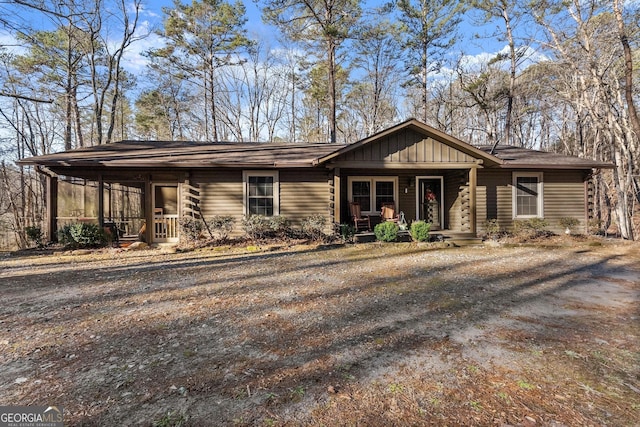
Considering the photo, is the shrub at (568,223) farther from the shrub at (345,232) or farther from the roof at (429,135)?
the shrub at (345,232)

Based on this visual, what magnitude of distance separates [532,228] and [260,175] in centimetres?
946

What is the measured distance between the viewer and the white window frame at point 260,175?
10135mm

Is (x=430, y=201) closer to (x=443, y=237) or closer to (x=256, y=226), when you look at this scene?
(x=443, y=237)

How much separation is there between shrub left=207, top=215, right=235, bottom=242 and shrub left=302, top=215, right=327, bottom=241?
2389 millimetres

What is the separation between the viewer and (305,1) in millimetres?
15461

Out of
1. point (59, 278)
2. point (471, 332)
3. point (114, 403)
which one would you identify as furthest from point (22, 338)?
point (471, 332)

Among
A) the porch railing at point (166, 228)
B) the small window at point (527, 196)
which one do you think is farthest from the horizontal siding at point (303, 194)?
the small window at point (527, 196)

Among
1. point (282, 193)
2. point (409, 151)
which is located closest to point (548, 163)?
point (409, 151)

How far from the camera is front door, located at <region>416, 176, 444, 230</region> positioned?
11820 millimetres

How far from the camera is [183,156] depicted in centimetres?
1025

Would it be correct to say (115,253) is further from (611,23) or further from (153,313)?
(611,23)

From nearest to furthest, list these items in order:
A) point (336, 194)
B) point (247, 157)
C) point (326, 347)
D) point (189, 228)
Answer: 1. point (326, 347)
2. point (336, 194)
3. point (189, 228)
4. point (247, 157)

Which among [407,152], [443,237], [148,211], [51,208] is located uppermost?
[407,152]

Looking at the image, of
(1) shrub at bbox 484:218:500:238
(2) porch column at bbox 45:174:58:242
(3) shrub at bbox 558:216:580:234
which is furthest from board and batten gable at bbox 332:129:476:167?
(2) porch column at bbox 45:174:58:242
